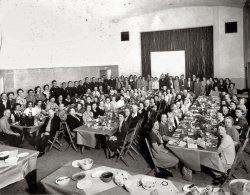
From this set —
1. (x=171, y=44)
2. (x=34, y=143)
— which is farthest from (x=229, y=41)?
(x=34, y=143)

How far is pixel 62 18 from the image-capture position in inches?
544

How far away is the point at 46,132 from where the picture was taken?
738cm

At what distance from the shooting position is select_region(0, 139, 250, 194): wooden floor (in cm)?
526

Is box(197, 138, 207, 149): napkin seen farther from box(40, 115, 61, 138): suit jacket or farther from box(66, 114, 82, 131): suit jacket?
box(40, 115, 61, 138): suit jacket

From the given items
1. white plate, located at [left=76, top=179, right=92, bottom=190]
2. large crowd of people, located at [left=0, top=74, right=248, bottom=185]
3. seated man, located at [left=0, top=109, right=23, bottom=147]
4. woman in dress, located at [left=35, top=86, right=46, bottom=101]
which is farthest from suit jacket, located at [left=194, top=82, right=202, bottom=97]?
white plate, located at [left=76, top=179, right=92, bottom=190]

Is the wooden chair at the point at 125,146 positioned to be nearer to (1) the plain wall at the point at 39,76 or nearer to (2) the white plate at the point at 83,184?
(2) the white plate at the point at 83,184

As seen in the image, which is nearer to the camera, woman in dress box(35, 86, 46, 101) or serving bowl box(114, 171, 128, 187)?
serving bowl box(114, 171, 128, 187)

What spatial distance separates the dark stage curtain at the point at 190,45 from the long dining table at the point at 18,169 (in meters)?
15.2

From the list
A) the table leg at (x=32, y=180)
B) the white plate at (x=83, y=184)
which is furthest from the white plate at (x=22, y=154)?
the white plate at (x=83, y=184)

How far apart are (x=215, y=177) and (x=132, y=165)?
6.95ft

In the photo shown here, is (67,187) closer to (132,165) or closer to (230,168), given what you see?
(132,165)

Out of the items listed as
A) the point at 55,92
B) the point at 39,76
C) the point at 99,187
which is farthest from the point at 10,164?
the point at 39,76

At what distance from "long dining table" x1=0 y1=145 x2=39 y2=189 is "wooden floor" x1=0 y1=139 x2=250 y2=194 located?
48 centimetres

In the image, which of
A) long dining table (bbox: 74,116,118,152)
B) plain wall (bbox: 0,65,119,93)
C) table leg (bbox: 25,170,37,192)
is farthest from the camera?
plain wall (bbox: 0,65,119,93)
